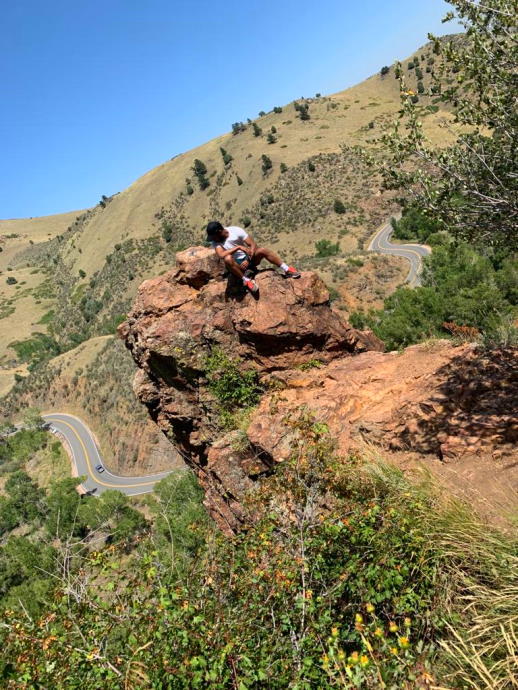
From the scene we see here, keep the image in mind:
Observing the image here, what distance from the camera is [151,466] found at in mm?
44875

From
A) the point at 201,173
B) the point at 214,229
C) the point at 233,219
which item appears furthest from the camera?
the point at 201,173

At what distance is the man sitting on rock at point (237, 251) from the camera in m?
8.00

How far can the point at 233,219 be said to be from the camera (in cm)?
7856

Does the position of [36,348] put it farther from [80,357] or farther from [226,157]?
[226,157]

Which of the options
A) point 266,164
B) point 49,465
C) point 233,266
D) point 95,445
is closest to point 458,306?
point 233,266

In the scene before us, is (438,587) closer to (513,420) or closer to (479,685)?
(479,685)

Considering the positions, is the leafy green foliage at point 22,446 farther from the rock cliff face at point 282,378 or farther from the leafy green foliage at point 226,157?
the leafy green foliage at point 226,157

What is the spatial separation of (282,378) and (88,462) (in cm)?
4729

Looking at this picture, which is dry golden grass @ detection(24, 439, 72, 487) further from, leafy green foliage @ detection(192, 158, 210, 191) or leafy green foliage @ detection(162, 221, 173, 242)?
leafy green foliage @ detection(192, 158, 210, 191)

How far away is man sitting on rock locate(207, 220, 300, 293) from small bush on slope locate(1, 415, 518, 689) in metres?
5.09

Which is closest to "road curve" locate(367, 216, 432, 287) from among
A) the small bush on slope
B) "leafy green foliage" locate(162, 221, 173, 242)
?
the small bush on slope

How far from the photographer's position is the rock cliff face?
615cm

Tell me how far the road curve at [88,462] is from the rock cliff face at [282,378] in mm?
35528

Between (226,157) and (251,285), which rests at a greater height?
(226,157)
